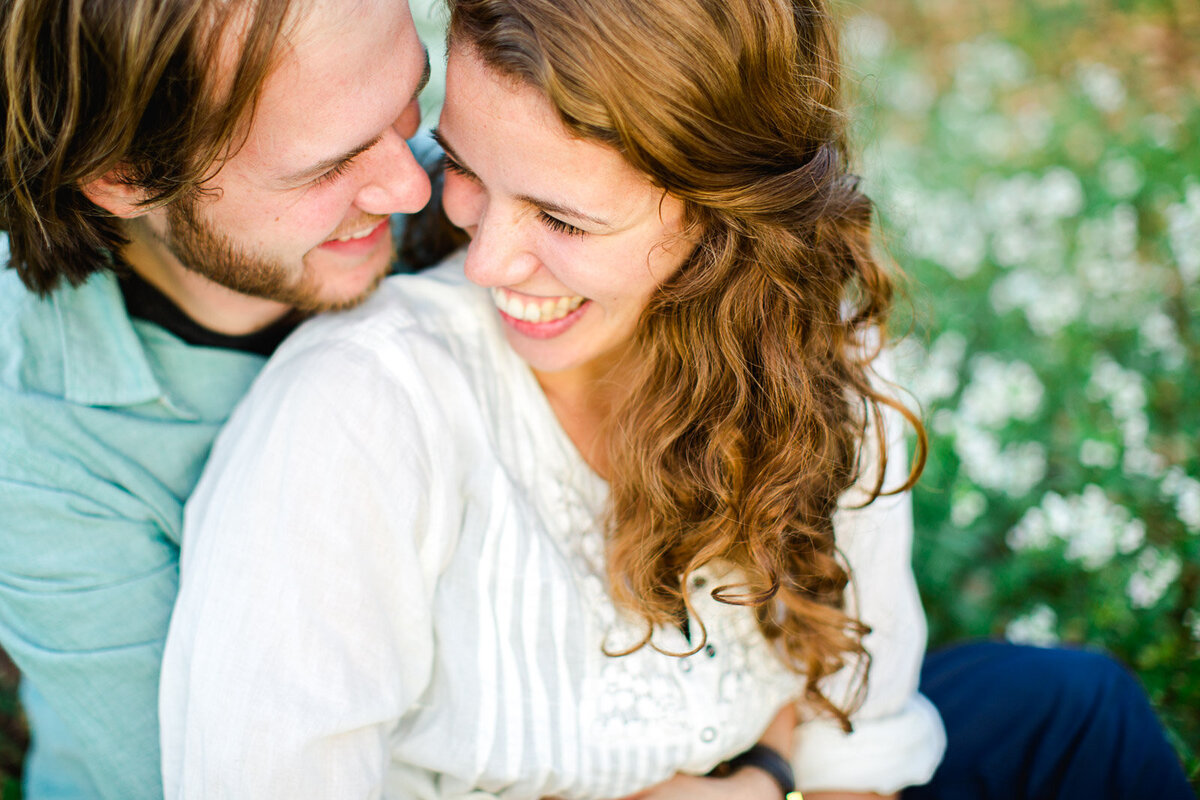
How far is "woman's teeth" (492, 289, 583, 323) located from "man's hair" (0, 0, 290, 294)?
0.50m

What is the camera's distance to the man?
1379 mm

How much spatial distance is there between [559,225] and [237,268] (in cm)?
62

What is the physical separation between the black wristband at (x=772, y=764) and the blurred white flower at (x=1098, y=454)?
150 cm

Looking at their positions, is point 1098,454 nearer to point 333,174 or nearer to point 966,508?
point 966,508

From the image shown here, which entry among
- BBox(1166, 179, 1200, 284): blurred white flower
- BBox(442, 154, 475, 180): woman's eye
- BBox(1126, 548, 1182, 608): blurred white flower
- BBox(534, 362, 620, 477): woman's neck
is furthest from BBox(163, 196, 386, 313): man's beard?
BBox(1166, 179, 1200, 284): blurred white flower

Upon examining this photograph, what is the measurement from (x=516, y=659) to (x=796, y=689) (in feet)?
2.05

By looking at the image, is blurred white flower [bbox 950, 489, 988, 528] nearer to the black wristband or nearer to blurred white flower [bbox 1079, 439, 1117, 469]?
blurred white flower [bbox 1079, 439, 1117, 469]

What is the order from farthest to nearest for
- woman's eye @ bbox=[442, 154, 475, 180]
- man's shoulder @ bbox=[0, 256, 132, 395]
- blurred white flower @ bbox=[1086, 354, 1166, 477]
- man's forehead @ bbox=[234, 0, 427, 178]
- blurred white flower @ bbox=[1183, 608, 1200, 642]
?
1. blurred white flower @ bbox=[1086, 354, 1166, 477]
2. blurred white flower @ bbox=[1183, 608, 1200, 642]
3. man's shoulder @ bbox=[0, 256, 132, 395]
4. woman's eye @ bbox=[442, 154, 475, 180]
5. man's forehead @ bbox=[234, 0, 427, 178]

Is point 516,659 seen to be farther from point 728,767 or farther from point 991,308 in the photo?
point 991,308

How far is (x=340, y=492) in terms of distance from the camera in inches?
54.1

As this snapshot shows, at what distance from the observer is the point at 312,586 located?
1350mm

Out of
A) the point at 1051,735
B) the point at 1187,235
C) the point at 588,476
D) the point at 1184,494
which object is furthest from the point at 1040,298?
the point at 588,476

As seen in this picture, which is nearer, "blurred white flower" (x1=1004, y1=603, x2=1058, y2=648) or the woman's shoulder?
the woman's shoulder

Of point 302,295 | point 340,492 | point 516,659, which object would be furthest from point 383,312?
point 516,659
